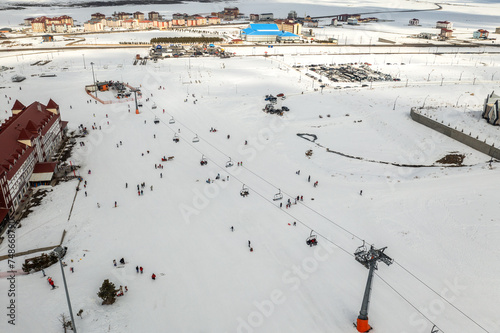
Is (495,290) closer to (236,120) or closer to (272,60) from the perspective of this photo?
(236,120)

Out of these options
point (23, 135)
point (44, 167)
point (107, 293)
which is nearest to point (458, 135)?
point (107, 293)

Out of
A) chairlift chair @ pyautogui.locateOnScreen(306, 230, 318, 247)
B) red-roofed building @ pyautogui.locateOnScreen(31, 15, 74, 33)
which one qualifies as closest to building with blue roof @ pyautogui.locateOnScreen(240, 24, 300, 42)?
red-roofed building @ pyautogui.locateOnScreen(31, 15, 74, 33)

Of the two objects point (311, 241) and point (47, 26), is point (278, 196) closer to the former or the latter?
point (311, 241)

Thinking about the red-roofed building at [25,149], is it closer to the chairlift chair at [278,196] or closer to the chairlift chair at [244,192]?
the chairlift chair at [244,192]

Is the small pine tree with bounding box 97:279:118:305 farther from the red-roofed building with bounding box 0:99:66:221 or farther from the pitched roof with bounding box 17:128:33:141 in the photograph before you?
Answer: the pitched roof with bounding box 17:128:33:141

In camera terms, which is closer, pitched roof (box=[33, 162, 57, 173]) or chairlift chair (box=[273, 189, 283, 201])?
chairlift chair (box=[273, 189, 283, 201])

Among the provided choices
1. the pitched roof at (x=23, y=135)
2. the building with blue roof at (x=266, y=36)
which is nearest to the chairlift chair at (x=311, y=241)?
the pitched roof at (x=23, y=135)
